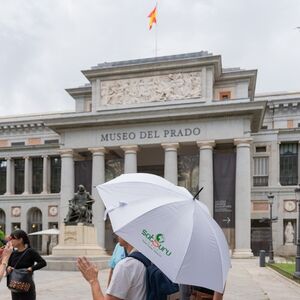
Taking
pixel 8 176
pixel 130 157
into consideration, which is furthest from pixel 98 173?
pixel 8 176

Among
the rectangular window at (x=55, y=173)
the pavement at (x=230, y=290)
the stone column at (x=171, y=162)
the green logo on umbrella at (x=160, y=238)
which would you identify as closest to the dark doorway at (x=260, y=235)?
the stone column at (x=171, y=162)

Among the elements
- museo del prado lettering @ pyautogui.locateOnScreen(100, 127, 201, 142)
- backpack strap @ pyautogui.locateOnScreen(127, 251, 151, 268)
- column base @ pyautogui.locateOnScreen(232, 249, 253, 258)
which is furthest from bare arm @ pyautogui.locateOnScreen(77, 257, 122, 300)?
museo del prado lettering @ pyautogui.locateOnScreen(100, 127, 201, 142)

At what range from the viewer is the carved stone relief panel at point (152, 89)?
169 ft

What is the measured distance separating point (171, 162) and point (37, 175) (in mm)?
22295

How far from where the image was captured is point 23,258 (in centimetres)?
733

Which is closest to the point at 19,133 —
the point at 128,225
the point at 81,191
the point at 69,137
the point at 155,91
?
the point at 69,137

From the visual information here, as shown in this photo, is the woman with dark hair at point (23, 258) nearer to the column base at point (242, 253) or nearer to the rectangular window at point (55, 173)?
the column base at point (242, 253)

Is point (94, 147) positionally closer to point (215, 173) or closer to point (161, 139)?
point (161, 139)

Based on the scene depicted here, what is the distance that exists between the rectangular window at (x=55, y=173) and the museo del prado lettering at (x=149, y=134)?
516 inches

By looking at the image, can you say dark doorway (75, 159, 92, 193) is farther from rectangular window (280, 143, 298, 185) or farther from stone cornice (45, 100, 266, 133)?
rectangular window (280, 143, 298, 185)

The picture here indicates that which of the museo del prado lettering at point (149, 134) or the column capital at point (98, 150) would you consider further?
the column capital at point (98, 150)

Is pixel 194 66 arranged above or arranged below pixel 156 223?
above

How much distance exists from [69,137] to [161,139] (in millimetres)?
10249

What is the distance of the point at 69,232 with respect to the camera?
27.8m
